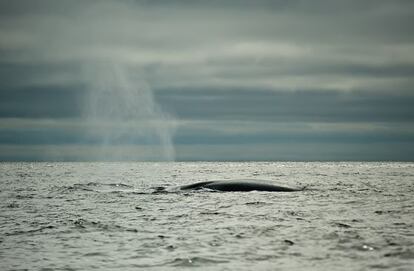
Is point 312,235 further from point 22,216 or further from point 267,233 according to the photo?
point 22,216

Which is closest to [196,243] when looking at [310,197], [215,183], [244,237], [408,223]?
[244,237]

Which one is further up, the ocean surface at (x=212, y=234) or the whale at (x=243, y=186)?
the whale at (x=243, y=186)

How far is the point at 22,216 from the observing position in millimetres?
23094

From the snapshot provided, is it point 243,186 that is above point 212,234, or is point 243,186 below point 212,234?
above

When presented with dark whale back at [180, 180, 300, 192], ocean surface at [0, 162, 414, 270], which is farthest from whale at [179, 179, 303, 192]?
ocean surface at [0, 162, 414, 270]

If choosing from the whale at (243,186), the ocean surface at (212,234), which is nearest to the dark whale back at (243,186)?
the whale at (243,186)

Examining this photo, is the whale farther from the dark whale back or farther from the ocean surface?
the ocean surface

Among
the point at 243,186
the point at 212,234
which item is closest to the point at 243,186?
the point at 243,186

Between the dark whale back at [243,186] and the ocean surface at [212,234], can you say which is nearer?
the ocean surface at [212,234]

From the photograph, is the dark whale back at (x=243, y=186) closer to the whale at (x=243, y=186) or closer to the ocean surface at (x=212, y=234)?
the whale at (x=243, y=186)

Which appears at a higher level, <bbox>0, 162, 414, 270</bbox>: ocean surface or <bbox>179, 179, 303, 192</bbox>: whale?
<bbox>179, 179, 303, 192</bbox>: whale

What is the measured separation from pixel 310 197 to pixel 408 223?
35.5ft

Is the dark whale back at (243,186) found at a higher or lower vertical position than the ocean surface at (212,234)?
higher

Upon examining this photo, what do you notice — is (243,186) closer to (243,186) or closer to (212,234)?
(243,186)
